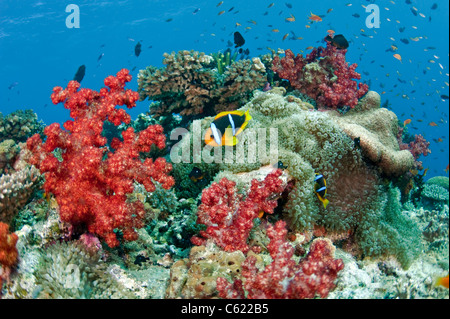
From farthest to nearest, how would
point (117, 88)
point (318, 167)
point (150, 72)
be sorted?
point (150, 72) < point (318, 167) < point (117, 88)

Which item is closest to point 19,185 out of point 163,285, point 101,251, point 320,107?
point 101,251

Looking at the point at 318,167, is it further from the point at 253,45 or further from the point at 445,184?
the point at 253,45

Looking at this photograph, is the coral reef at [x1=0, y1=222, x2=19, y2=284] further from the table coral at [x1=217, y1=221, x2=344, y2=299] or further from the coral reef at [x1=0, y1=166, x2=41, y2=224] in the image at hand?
the table coral at [x1=217, y1=221, x2=344, y2=299]

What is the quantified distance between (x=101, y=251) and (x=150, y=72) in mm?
5208

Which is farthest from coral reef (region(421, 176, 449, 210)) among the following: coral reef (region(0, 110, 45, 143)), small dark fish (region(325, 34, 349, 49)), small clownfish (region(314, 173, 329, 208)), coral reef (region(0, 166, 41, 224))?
coral reef (region(0, 110, 45, 143))

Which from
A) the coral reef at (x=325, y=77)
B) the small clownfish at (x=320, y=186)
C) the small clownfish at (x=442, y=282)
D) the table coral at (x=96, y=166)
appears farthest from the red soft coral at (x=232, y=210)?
the coral reef at (x=325, y=77)

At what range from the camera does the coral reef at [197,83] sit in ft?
21.4

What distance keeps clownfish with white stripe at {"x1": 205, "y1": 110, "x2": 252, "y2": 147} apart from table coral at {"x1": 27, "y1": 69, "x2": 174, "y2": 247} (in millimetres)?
590

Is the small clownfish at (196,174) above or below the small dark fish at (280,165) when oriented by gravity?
below

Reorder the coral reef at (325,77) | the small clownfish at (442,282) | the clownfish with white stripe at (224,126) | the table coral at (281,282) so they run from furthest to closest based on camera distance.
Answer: the coral reef at (325,77) < the clownfish with white stripe at (224,126) < the table coral at (281,282) < the small clownfish at (442,282)

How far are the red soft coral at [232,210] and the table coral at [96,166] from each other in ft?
1.89

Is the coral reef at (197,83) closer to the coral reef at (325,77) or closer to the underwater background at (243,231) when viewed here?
the underwater background at (243,231)

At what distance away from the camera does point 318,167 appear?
411 centimetres

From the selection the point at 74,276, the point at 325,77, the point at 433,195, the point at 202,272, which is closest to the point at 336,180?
the point at 202,272
